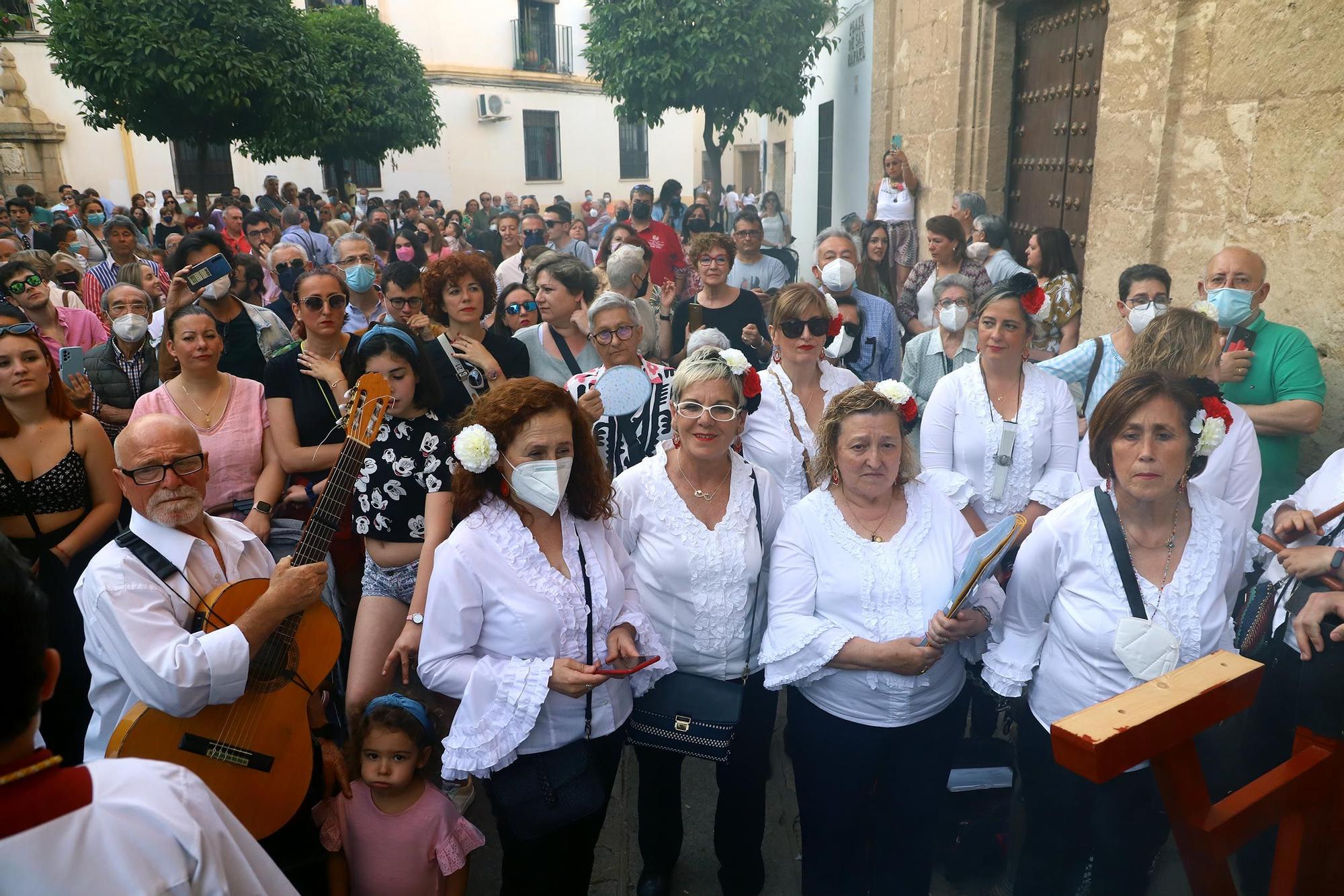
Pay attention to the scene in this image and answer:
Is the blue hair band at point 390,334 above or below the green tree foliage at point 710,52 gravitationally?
below

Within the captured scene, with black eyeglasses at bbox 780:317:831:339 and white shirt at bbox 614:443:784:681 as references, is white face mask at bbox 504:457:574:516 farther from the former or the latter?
black eyeglasses at bbox 780:317:831:339

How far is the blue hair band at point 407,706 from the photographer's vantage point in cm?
309

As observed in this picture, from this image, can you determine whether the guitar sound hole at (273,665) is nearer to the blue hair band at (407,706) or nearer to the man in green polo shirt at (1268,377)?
the blue hair band at (407,706)

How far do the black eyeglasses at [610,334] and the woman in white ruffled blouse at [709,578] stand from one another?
107cm

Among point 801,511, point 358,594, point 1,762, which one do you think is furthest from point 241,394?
point 1,762

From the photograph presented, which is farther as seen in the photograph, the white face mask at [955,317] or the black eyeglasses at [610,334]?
the white face mask at [955,317]

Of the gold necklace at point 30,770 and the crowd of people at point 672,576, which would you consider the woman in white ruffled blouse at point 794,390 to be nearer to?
the crowd of people at point 672,576

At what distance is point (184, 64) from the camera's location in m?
12.5

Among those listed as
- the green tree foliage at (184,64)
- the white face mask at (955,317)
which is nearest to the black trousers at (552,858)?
the white face mask at (955,317)

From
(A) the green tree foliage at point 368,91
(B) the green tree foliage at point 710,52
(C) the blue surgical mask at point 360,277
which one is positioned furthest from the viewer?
(A) the green tree foliage at point 368,91

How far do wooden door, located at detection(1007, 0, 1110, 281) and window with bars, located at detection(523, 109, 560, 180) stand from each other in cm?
2729

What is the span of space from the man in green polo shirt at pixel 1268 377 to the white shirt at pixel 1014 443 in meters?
0.75

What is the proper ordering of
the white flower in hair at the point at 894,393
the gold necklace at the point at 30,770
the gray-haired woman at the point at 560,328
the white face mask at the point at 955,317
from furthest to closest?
the white face mask at the point at 955,317 → the gray-haired woman at the point at 560,328 → the white flower in hair at the point at 894,393 → the gold necklace at the point at 30,770

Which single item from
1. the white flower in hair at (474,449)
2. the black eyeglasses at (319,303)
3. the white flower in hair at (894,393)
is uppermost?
the black eyeglasses at (319,303)
